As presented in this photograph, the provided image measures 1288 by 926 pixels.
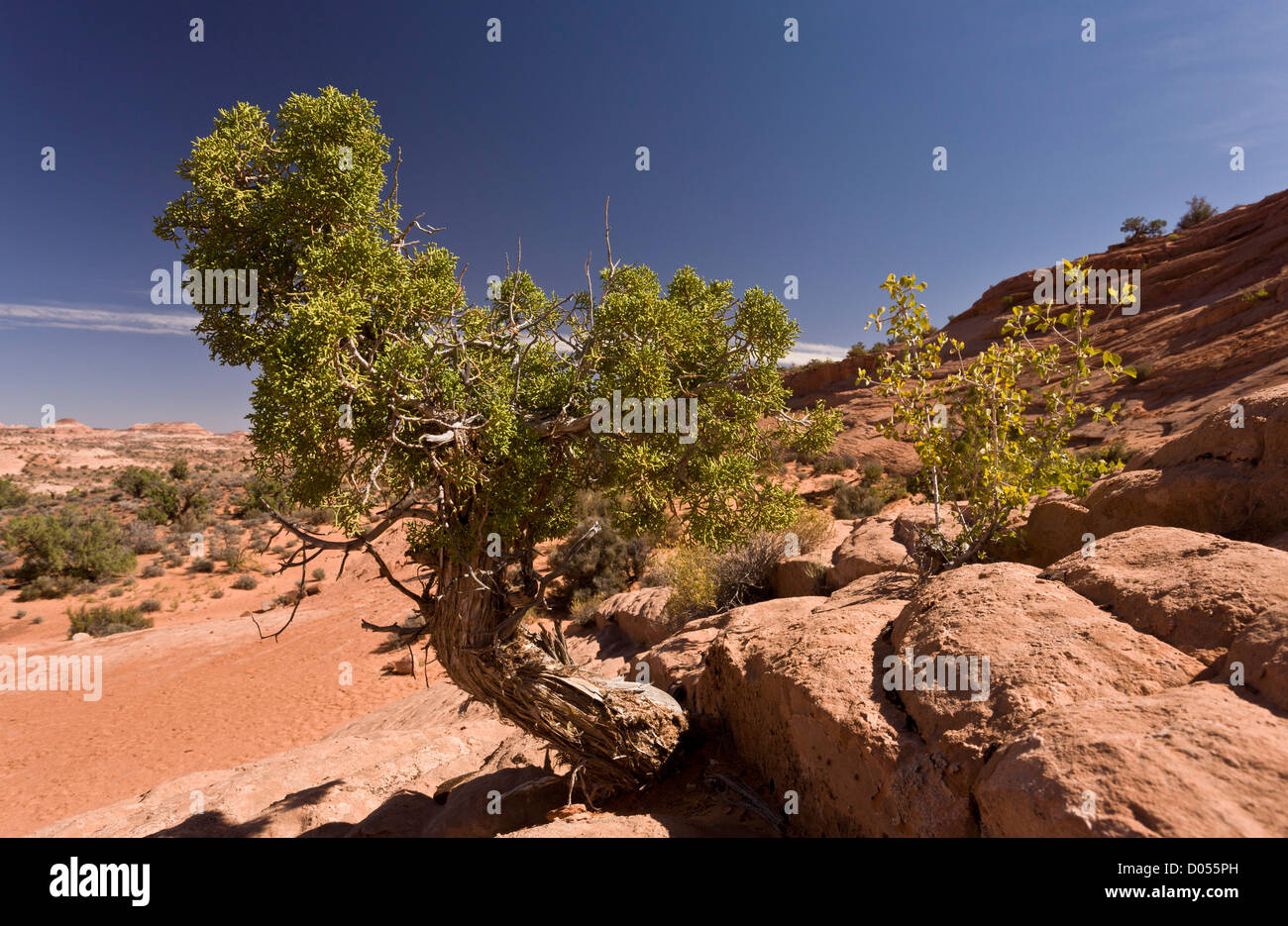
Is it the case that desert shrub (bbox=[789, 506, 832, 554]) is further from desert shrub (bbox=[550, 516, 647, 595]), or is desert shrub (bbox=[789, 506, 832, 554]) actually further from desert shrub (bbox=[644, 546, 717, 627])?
desert shrub (bbox=[550, 516, 647, 595])

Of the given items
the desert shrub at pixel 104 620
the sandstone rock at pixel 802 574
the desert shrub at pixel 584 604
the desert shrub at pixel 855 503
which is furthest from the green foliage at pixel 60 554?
the desert shrub at pixel 855 503

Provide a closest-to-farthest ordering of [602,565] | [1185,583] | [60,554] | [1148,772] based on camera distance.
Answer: [1148,772]
[1185,583]
[602,565]
[60,554]

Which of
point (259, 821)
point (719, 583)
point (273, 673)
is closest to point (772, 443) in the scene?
point (719, 583)

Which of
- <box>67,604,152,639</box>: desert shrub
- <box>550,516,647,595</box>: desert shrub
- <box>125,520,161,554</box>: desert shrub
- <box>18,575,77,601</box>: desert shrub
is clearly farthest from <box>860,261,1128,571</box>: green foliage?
<box>125,520,161,554</box>: desert shrub

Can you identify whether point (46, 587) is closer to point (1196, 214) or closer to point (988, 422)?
point (988, 422)

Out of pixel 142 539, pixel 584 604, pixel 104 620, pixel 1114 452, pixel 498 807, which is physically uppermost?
pixel 1114 452

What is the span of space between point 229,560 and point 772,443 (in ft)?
84.0

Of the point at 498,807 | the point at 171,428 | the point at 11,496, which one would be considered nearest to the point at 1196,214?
the point at 498,807

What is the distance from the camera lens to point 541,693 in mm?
4949

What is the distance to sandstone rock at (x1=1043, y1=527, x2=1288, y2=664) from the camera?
2.72 m

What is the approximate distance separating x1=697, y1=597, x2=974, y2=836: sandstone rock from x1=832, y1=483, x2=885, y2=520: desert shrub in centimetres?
1302

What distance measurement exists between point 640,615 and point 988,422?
7329mm

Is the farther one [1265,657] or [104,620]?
[104,620]
